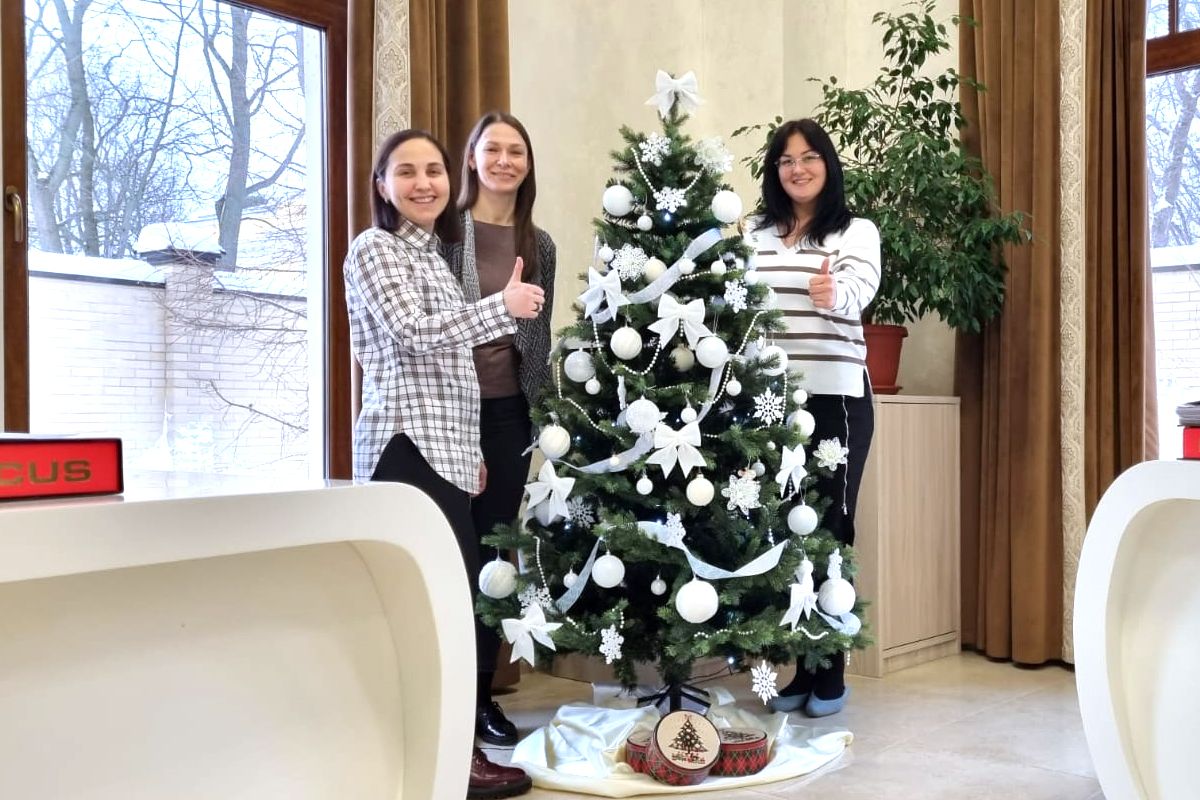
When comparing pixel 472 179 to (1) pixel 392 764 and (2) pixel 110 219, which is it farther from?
(1) pixel 392 764

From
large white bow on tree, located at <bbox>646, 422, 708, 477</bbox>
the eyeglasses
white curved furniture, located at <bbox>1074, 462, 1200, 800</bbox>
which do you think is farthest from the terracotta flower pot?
white curved furniture, located at <bbox>1074, 462, 1200, 800</bbox>

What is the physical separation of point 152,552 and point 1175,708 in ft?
5.12

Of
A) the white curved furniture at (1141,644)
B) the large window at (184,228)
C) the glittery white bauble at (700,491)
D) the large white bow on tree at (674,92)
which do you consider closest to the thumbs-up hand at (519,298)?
the glittery white bauble at (700,491)

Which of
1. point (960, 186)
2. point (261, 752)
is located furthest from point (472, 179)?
point (261, 752)

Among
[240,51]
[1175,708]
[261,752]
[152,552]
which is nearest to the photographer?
[152,552]

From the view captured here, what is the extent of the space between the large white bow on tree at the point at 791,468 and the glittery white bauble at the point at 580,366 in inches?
18.6

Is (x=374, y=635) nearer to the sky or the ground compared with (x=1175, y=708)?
nearer to the sky

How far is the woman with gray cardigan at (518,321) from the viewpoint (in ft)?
8.61

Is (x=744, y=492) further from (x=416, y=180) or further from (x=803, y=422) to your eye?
(x=416, y=180)

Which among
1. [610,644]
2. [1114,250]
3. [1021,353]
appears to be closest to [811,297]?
[610,644]

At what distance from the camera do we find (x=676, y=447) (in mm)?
2395

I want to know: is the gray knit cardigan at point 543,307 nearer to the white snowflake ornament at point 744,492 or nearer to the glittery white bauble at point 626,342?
the glittery white bauble at point 626,342

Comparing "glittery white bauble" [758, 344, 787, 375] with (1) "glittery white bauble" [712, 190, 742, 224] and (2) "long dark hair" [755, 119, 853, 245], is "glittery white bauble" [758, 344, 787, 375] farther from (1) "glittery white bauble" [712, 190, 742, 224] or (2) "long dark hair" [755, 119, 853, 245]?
(2) "long dark hair" [755, 119, 853, 245]

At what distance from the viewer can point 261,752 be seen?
119 cm
